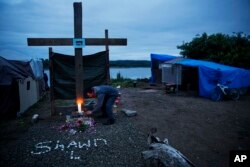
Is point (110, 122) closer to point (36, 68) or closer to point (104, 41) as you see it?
point (104, 41)

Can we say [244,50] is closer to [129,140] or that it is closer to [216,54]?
[216,54]

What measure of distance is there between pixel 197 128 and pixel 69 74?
626cm

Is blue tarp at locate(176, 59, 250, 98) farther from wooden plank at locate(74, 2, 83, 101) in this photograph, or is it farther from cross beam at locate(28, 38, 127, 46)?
wooden plank at locate(74, 2, 83, 101)

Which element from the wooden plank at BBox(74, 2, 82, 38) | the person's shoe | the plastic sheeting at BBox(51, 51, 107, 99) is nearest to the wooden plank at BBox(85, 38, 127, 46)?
the wooden plank at BBox(74, 2, 82, 38)

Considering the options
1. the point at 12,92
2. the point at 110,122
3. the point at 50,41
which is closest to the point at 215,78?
the point at 110,122

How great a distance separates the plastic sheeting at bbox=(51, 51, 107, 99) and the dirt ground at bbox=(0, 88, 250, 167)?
142cm

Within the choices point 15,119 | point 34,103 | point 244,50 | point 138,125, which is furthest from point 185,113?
point 244,50

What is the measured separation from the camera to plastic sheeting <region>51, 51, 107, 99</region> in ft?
32.0

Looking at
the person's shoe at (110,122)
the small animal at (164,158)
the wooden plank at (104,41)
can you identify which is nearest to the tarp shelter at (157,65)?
the wooden plank at (104,41)

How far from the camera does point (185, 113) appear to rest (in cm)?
1152

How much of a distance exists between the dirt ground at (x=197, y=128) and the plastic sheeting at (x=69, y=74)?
1.42 meters

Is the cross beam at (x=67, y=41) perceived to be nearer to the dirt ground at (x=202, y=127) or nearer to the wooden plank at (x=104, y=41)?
the wooden plank at (x=104, y=41)

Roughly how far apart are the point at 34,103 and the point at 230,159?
486 inches

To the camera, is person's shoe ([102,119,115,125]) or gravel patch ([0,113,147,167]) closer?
gravel patch ([0,113,147,167])
